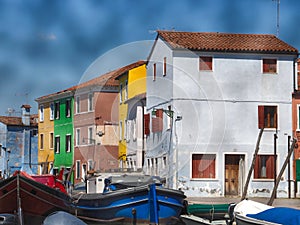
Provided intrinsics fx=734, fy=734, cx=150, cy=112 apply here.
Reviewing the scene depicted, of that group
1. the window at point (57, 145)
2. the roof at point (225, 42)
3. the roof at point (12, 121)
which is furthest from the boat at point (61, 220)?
the roof at point (12, 121)

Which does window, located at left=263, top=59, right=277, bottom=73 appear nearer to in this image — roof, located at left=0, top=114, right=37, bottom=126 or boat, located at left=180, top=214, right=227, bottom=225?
boat, located at left=180, top=214, right=227, bottom=225

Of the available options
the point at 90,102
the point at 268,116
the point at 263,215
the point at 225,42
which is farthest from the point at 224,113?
the point at 263,215

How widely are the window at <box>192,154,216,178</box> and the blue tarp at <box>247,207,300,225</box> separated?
66.8 ft

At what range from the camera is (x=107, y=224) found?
78.8ft

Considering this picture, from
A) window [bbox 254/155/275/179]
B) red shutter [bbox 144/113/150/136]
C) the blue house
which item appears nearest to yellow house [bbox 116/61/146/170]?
red shutter [bbox 144/113/150/136]

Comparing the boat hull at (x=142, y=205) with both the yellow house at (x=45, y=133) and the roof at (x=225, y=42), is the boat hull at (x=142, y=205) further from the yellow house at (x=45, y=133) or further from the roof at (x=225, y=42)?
the yellow house at (x=45, y=133)

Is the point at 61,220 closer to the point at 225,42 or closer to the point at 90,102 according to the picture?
the point at 225,42

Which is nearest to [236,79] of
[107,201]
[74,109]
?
[107,201]

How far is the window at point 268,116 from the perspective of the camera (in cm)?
3803

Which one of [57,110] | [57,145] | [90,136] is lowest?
[57,145]

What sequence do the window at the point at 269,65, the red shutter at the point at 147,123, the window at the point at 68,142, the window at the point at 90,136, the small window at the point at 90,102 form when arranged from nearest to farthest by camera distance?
the window at the point at 269,65 < the red shutter at the point at 147,123 < the window at the point at 90,136 < the small window at the point at 90,102 < the window at the point at 68,142

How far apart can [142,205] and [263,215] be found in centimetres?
774

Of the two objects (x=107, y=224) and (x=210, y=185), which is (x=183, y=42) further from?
(x=107, y=224)

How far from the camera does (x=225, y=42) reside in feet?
129
